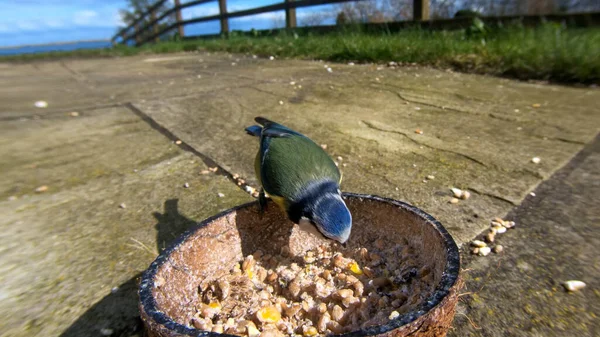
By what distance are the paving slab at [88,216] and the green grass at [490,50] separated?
3.03 metres

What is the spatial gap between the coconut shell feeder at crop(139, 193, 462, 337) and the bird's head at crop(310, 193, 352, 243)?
0.09 metres

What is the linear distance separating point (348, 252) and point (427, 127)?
4.75 ft

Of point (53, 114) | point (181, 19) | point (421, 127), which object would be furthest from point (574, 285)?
point (181, 19)

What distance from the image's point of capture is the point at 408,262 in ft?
3.61

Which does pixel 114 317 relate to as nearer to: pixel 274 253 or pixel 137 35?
pixel 274 253

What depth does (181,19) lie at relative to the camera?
14102 mm

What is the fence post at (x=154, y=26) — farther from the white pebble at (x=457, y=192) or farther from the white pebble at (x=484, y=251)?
the white pebble at (x=484, y=251)

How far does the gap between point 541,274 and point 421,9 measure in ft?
17.7

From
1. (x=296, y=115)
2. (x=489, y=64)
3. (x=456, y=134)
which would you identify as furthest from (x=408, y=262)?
(x=489, y=64)

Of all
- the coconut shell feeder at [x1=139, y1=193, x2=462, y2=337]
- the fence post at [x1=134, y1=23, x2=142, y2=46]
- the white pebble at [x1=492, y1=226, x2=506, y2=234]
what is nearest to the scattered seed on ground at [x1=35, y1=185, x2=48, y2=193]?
the coconut shell feeder at [x1=139, y1=193, x2=462, y2=337]

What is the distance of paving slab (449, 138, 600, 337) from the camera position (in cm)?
102

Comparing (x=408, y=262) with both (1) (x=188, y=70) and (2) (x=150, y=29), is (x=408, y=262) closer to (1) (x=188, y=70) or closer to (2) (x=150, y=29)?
(1) (x=188, y=70)

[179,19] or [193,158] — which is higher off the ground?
[179,19]

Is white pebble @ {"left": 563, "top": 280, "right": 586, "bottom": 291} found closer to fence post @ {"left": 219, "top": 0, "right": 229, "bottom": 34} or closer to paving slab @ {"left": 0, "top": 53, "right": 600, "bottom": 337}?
paving slab @ {"left": 0, "top": 53, "right": 600, "bottom": 337}
